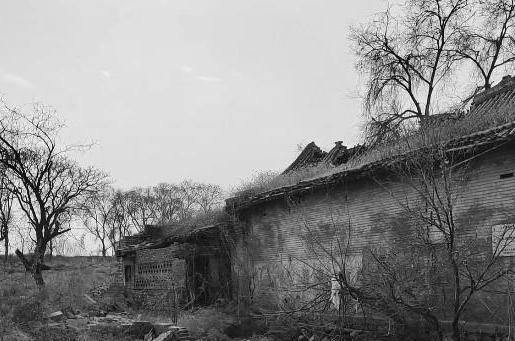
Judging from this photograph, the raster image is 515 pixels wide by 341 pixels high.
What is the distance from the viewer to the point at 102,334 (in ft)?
37.4

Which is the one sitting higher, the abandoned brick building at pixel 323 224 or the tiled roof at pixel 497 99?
the tiled roof at pixel 497 99

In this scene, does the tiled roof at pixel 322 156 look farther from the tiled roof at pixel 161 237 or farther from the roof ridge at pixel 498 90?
the tiled roof at pixel 161 237

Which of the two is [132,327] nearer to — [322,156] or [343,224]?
[343,224]

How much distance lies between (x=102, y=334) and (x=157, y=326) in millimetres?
1309

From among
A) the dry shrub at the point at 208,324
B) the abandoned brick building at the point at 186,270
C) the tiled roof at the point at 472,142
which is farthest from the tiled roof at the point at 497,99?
the dry shrub at the point at 208,324

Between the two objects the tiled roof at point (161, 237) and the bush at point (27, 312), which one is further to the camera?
the tiled roof at point (161, 237)

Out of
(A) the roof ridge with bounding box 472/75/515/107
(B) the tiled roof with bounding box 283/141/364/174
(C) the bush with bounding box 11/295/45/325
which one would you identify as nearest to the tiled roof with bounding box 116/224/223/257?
(B) the tiled roof with bounding box 283/141/364/174

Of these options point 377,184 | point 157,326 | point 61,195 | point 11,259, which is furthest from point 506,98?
point 11,259

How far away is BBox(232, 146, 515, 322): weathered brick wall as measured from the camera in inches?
364

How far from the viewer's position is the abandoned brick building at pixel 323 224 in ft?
30.2

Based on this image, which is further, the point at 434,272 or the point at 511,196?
the point at 511,196

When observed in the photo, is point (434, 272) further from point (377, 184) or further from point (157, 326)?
point (157, 326)

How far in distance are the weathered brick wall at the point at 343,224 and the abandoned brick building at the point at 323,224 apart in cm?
2

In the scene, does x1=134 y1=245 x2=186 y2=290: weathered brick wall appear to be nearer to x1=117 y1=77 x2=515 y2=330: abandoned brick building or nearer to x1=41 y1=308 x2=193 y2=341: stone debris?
x1=117 y1=77 x2=515 y2=330: abandoned brick building
